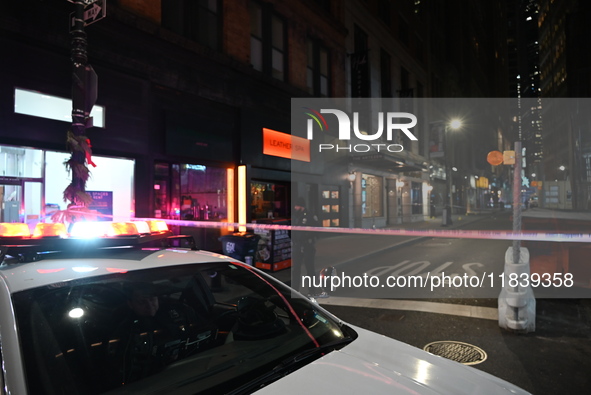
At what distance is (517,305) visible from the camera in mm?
5035

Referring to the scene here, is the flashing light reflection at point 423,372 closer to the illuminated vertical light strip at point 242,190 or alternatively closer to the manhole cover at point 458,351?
the manhole cover at point 458,351

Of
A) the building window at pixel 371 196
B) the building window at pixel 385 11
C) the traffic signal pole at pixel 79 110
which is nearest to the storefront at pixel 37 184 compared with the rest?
the traffic signal pole at pixel 79 110

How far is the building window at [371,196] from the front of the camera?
22812mm

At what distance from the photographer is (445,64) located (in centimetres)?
4159

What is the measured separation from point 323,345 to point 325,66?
743 inches

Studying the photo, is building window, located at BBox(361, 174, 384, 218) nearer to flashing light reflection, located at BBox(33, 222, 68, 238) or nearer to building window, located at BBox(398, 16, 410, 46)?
building window, located at BBox(398, 16, 410, 46)

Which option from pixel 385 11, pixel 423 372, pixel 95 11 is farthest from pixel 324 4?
pixel 423 372

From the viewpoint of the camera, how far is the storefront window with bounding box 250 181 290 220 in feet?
47.4

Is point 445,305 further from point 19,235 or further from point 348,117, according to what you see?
point 348,117

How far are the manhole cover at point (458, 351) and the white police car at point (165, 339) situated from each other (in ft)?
7.67

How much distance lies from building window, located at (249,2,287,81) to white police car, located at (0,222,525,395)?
13.1m

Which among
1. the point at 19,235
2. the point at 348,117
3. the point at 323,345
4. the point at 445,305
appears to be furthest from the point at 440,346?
the point at 348,117

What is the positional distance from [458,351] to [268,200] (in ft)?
37.7

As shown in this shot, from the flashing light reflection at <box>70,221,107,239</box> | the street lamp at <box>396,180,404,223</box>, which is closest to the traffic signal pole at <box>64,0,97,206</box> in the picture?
the flashing light reflection at <box>70,221,107,239</box>
